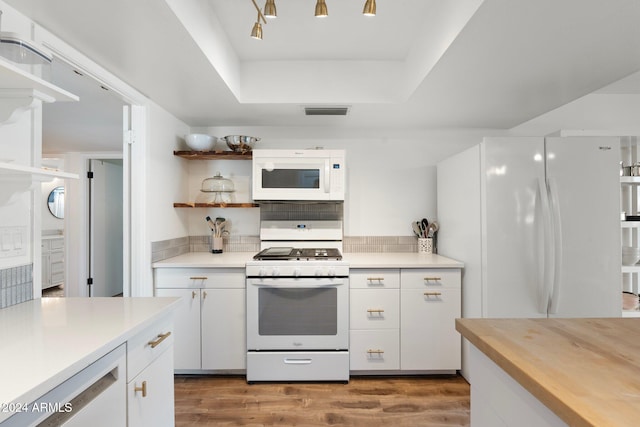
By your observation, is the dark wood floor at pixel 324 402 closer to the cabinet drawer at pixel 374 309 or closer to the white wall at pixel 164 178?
the cabinet drawer at pixel 374 309

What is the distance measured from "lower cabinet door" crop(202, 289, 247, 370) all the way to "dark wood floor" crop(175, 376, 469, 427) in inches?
6.4

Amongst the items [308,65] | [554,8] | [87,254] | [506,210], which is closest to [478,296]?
[506,210]

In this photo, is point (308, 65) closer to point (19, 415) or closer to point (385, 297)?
point (385, 297)

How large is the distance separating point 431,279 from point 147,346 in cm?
194

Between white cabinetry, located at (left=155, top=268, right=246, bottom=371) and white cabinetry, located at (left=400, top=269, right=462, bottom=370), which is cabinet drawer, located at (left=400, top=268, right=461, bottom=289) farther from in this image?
white cabinetry, located at (left=155, top=268, right=246, bottom=371)

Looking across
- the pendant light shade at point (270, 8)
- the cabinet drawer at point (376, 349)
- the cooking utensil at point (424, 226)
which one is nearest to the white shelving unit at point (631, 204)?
the cooking utensil at point (424, 226)

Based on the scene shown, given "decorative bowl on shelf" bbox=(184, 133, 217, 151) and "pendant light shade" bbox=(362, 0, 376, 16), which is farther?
"decorative bowl on shelf" bbox=(184, 133, 217, 151)

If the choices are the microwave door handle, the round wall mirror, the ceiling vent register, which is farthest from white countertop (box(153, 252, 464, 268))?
the round wall mirror

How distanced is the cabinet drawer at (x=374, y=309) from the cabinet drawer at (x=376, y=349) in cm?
6

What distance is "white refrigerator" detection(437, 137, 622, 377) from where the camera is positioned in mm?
2174

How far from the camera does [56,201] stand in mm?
6117

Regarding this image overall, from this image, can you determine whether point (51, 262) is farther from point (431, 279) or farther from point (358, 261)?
point (431, 279)

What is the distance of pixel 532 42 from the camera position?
1584 mm

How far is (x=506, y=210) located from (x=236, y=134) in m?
2.35
